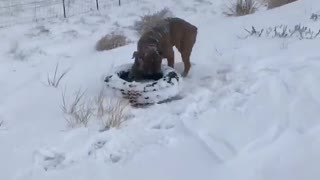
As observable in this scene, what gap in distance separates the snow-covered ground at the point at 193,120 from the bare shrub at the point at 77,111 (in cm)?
6

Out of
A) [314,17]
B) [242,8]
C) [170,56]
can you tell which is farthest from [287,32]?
[170,56]

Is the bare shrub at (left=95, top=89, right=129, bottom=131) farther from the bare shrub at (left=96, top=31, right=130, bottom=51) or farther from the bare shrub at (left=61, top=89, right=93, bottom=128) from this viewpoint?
the bare shrub at (left=96, top=31, right=130, bottom=51)

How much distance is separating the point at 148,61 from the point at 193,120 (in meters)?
0.72

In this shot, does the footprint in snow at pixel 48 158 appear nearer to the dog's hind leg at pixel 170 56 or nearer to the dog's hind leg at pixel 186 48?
the dog's hind leg at pixel 170 56

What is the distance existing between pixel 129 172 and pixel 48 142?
0.65m

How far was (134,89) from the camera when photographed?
3.99 m

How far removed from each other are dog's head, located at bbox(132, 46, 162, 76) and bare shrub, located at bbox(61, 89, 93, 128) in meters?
0.49

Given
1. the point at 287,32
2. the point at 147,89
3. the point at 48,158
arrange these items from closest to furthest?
the point at 48,158
the point at 147,89
the point at 287,32

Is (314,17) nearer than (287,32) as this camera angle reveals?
No

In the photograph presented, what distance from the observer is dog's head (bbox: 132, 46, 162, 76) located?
13.7ft

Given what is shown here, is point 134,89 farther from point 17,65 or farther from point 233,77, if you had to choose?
point 17,65

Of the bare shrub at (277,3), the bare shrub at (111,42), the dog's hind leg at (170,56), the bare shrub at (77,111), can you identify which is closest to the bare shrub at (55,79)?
the bare shrub at (77,111)

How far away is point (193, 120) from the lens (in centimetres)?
370

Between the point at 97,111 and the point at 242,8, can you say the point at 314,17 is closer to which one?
the point at 242,8
